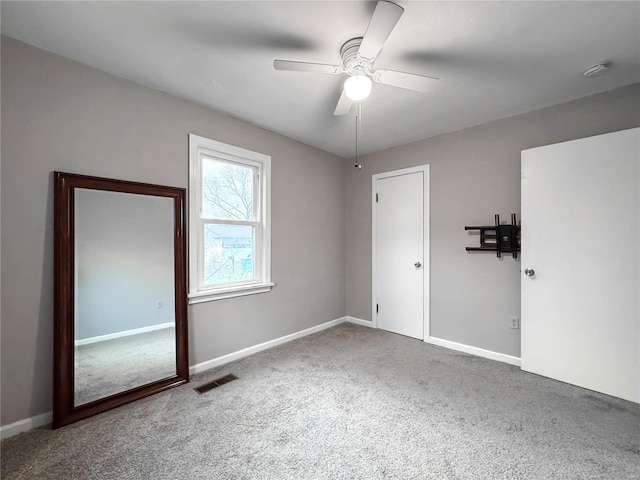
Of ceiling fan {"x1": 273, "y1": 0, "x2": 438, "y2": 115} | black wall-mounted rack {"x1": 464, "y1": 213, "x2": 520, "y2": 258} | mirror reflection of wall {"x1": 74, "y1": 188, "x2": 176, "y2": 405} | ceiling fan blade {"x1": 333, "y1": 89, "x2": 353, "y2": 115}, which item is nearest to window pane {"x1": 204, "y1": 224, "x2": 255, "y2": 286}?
mirror reflection of wall {"x1": 74, "y1": 188, "x2": 176, "y2": 405}

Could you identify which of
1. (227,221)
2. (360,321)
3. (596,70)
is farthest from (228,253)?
(596,70)

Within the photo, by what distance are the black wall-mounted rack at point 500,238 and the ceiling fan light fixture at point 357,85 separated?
6.58ft

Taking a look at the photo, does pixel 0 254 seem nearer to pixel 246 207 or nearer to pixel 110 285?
pixel 110 285

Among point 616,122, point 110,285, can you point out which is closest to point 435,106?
point 616,122

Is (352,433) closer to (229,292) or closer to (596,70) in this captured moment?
(229,292)

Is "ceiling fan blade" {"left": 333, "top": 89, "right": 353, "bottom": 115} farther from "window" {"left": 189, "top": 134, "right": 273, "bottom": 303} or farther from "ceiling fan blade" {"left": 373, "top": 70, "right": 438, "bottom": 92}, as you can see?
"window" {"left": 189, "top": 134, "right": 273, "bottom": 303}

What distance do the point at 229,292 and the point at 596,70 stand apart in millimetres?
3491

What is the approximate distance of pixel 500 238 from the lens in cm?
288

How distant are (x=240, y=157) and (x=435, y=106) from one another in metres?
1.98

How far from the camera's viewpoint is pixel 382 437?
1775mm

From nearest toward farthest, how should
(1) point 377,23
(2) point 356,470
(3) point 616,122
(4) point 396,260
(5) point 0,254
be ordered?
(1) point 377,23, (2) point 356,470, (5) point 0,254, (3) point 616,122, (4) point 396,260

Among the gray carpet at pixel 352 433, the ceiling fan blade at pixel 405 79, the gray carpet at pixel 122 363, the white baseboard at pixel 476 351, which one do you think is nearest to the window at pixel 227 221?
the gray carpet at pixel 122 363

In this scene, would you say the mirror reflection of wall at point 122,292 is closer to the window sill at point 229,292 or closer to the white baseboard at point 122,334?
the white baseboard at point 122,334

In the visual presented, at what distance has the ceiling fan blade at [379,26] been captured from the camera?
1.29 metres
